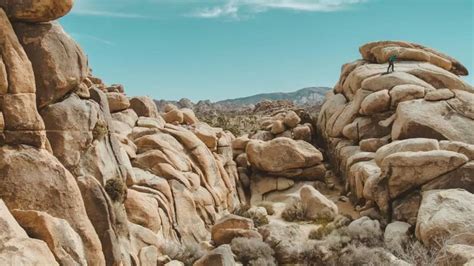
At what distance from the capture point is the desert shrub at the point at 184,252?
54.2ft

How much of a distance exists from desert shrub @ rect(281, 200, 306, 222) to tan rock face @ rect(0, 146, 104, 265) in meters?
15.8

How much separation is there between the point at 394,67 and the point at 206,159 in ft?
63.9

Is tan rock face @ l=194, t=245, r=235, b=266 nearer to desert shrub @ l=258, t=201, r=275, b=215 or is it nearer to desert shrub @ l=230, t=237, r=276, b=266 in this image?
desert shrub @ l=230, t=237, r=276, b=266

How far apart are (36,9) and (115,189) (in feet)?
19.1

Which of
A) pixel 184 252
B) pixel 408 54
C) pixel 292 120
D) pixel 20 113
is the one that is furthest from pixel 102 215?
pixel 408 54

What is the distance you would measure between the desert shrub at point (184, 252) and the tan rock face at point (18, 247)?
8.08 meters

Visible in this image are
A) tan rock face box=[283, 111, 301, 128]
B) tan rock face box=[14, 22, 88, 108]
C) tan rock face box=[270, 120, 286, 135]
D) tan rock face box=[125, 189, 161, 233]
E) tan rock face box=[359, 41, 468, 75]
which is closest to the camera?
tan rock face box=[14, 22, 88, 108]

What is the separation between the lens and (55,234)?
381 inches

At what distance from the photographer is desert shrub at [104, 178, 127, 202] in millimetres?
13805

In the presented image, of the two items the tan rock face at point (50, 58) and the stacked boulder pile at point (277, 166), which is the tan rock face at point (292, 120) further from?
the tan rock face at point (50, 58)

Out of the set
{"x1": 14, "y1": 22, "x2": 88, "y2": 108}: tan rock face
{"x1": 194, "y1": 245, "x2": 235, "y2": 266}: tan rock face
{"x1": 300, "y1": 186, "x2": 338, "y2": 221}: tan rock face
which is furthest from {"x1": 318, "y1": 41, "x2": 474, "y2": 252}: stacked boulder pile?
{"x1": 14, "y1": 22, "x2": 88, "y2": 108}: tan rock face

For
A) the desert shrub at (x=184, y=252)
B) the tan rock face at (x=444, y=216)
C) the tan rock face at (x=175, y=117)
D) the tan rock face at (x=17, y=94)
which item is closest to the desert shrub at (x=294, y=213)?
the tan rock face at (x=444, y=216)

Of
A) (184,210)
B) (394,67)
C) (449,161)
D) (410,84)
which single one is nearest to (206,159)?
(184,210)

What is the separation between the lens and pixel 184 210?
65.8ft
